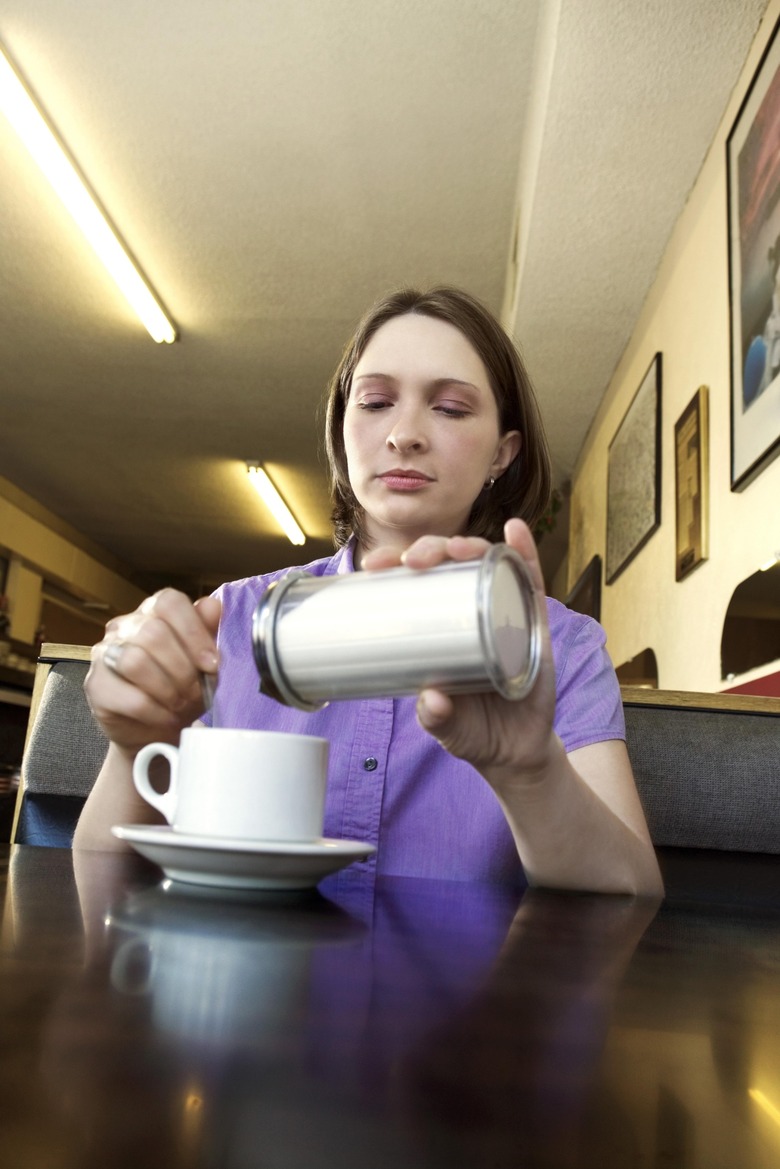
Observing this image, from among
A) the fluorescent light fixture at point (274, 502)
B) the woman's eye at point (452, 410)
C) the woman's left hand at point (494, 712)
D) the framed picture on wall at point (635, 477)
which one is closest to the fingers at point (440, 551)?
the woman's left hand at point (494, 712)

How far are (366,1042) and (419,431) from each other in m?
0.87

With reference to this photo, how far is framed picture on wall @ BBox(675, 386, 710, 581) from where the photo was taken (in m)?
2.50

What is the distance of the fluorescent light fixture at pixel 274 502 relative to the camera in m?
6.94

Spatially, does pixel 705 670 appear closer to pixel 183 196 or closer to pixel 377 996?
pixel 377 996

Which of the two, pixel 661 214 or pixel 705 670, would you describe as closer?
pixel 705 670

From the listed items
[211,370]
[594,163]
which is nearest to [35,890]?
[594,163]

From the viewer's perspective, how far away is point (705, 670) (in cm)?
251

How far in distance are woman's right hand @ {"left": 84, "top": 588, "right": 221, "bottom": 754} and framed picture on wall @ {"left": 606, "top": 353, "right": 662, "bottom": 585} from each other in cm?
262

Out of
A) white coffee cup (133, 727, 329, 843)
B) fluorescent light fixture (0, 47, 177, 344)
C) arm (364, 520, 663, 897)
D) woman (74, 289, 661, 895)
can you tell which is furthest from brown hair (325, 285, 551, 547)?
fluorescent light fixture (0, 47, 177, 344)

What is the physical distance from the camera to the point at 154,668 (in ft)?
2.10

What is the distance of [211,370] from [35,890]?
514 cm

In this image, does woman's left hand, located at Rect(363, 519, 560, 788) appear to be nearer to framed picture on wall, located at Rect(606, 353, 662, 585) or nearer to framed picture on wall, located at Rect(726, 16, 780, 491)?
framed picture on wall, located at Rect(726, 16, 780, 491)

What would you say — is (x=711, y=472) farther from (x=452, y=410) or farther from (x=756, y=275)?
(x=452, y=410)

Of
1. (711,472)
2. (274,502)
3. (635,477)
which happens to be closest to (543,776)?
(711,472)
